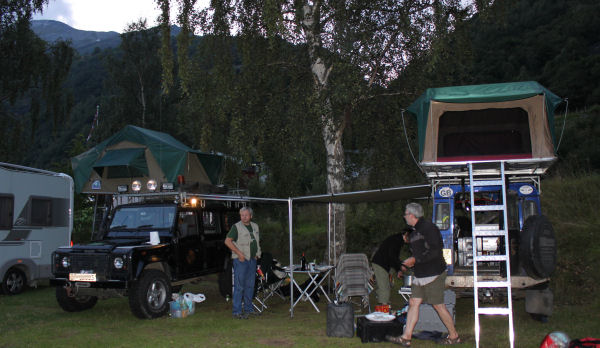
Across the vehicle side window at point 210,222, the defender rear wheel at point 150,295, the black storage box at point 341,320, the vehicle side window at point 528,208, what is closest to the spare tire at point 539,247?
the vehicle side window at point 528,208

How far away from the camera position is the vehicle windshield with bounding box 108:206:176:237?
8.58 meters

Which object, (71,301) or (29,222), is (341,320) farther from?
(29,222)

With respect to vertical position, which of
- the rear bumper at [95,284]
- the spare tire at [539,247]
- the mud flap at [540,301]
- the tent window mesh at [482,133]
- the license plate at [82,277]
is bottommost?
the mud flap at [540,301]

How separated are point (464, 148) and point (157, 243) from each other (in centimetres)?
482

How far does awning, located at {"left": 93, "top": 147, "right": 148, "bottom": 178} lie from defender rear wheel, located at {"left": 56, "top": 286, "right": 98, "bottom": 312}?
13.6 feet

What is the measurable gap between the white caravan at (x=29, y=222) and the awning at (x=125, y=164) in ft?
3.24

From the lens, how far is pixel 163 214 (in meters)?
8.63

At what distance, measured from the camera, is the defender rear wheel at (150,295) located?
7.49m

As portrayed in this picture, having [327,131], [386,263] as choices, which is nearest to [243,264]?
[386,263]

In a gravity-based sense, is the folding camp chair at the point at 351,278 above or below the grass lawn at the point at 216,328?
above

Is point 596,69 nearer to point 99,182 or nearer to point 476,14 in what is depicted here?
Answer: point 476,14

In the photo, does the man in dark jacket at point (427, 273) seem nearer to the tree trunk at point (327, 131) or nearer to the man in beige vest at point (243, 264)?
the man in beige vest at point (243, 264)

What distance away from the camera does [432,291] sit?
5.41 meters

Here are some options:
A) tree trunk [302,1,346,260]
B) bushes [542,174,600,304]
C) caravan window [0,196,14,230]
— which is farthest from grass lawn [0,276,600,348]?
tree trunk [302,1,346,260]
